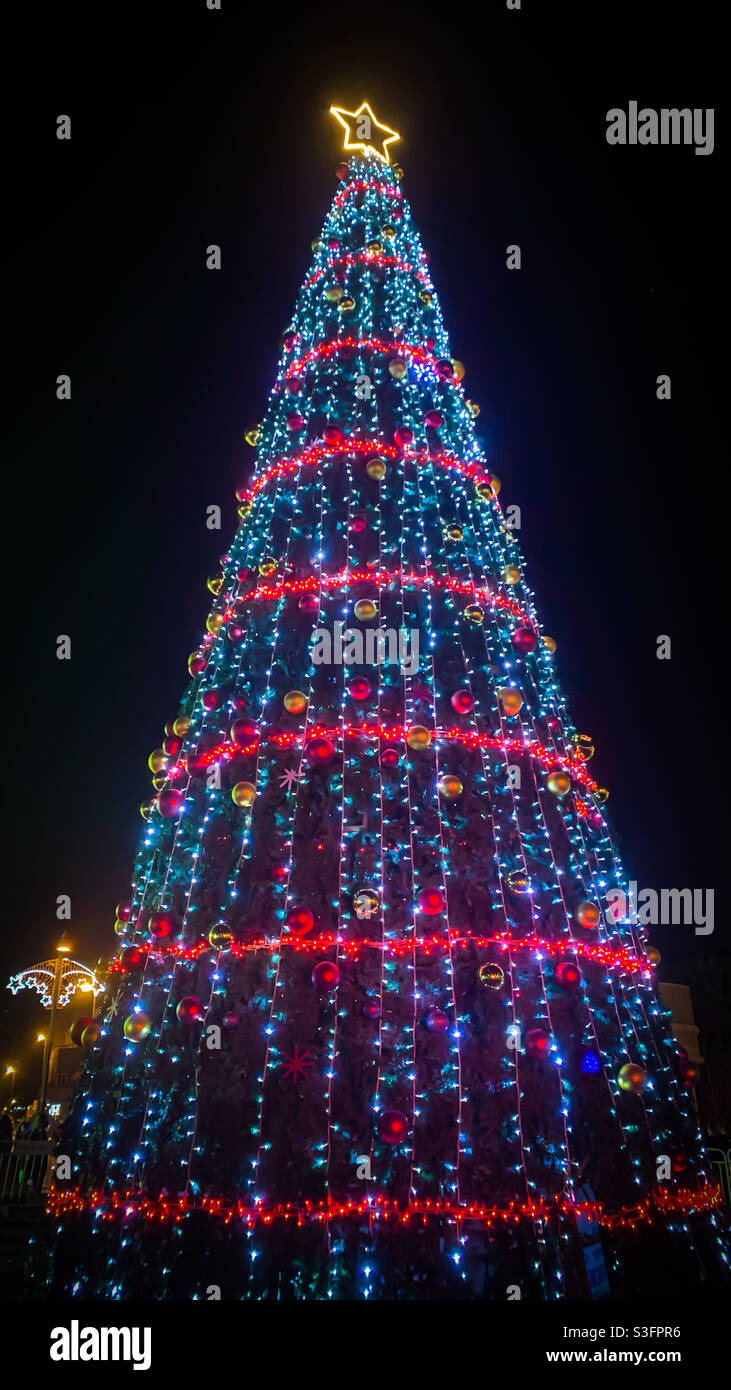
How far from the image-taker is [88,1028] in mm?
4441

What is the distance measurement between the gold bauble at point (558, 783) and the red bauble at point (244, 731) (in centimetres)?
177

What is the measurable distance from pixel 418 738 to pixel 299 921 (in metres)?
1.17

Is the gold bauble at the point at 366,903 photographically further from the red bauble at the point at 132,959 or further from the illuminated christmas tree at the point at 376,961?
the red bauble at the point at 132,959

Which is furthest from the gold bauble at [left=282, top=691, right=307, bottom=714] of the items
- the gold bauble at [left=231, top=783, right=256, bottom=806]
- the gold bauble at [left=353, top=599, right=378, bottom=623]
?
the gold bauble at [left=353, top=599, right=378, bottom=623]

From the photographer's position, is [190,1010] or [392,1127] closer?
[392,1127]

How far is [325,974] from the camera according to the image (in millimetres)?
3748

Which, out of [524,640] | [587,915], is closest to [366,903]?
[587,915]

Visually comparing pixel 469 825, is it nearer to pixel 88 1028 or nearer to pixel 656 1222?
pixel 656 1222

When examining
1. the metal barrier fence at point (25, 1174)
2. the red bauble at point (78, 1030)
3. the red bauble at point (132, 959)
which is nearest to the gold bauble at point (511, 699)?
the red bauble at point (132, 959)

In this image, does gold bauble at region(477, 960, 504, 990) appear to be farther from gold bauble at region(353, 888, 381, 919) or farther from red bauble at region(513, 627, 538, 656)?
red bauble at region(513, 627, 538, 656)

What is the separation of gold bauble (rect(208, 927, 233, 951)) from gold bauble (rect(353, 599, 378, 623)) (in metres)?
1.93

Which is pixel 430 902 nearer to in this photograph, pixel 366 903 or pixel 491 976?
pixel 366 903

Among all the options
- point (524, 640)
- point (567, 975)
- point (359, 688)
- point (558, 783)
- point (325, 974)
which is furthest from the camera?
point (524, 640)

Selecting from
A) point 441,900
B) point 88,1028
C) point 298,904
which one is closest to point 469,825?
point 441,900
